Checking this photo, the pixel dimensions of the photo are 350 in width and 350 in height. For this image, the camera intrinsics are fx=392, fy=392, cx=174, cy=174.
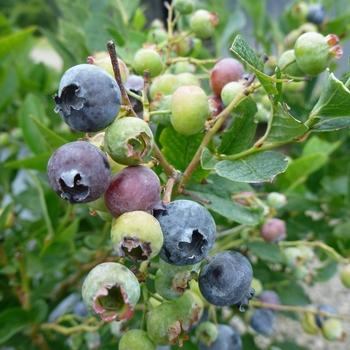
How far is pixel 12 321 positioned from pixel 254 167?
2.83 feet

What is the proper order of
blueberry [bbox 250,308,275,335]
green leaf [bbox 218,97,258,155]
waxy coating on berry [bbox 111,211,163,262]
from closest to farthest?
waxy coating on berry [bbox 111,211,163,262]
green leaf [bbox 218,97,258,155]
blueberry [bbox 250,308,275,335]

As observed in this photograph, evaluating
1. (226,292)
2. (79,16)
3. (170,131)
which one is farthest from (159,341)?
(79,16)

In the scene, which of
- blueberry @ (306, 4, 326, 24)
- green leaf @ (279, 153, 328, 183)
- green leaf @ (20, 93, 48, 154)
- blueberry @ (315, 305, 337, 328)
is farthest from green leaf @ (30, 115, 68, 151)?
blueberry @ (306, 4, 326, 24)

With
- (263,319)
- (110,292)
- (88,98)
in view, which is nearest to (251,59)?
(88,98)

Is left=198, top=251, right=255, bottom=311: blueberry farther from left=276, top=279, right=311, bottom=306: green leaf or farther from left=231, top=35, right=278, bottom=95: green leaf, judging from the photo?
left=276, top=279, right=311, bottom=306: green leaf

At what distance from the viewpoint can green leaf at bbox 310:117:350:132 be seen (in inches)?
21.9

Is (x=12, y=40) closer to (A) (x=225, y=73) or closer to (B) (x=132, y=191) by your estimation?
(A) (x=225, y=73)

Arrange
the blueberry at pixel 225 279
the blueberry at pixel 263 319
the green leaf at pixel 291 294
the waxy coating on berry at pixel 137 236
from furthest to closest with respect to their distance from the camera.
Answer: the green leaf at pixel 291 294 → the blueberry at pixel 263 319 → the blueberry at pixel 225 279 → the waxy coating on berry at pixel 137 236

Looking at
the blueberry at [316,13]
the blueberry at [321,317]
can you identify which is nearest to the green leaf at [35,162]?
the blueberry at [321,317]

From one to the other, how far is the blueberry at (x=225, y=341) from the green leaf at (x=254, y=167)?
0.44m

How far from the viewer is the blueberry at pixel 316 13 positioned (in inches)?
56.6

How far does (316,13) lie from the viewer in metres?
1.44

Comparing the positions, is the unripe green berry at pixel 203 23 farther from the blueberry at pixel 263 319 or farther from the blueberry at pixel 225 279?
the blueberry at pixel 263 319

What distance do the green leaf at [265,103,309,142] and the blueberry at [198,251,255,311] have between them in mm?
189
